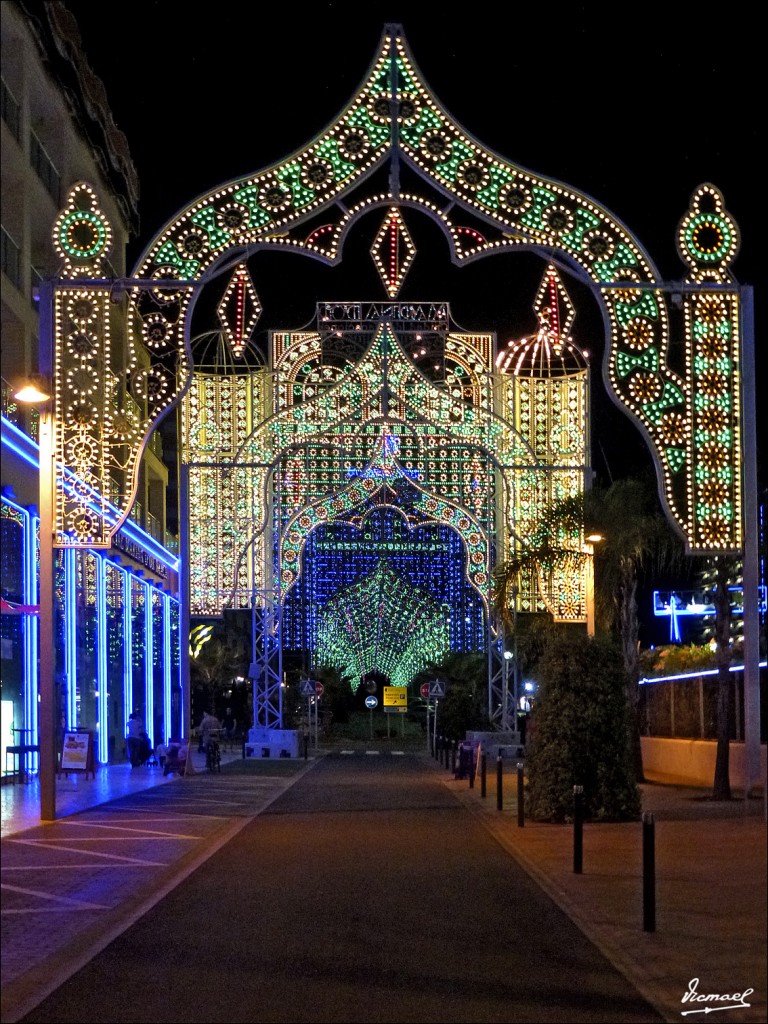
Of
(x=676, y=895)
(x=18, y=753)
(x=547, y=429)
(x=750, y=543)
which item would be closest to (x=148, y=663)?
Answer: (x=547, y=429)

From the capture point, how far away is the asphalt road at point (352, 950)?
8344mm

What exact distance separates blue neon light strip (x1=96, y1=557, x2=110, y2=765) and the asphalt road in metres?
24.6

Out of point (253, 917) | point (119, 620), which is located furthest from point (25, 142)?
point (253, 917)

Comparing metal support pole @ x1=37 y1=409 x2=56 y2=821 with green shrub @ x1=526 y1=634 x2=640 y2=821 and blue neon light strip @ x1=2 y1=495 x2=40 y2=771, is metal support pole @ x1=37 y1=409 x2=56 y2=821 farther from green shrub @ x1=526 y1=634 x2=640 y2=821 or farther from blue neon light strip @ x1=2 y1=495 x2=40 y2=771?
blue neon light strip @ x1=2 y1=495 x2=40 y2=771

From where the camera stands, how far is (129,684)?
157 feet

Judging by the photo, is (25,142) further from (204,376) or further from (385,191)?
(385,191)

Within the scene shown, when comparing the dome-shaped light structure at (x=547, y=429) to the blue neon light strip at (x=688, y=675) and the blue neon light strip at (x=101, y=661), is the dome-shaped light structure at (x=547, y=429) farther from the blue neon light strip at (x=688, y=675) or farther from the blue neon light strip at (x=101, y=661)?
the blue neon light strip at (x=101, y=661)

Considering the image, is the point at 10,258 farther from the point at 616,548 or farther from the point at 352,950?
the point at 352,950

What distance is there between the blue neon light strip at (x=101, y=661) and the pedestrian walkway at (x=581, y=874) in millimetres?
12711

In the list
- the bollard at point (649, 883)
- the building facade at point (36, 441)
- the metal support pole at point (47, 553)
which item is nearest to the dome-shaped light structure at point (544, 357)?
the building facade at point (36, 441)

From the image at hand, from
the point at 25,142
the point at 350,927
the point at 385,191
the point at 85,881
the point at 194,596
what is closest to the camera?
the point at 350,927

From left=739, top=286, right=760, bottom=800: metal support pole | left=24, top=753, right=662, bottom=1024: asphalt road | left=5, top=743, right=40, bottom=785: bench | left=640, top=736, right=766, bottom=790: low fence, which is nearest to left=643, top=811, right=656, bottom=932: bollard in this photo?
left=24, top=753, right=662, bottom=1024: asphalt road

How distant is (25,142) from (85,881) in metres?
24.4

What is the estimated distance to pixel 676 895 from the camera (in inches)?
502
